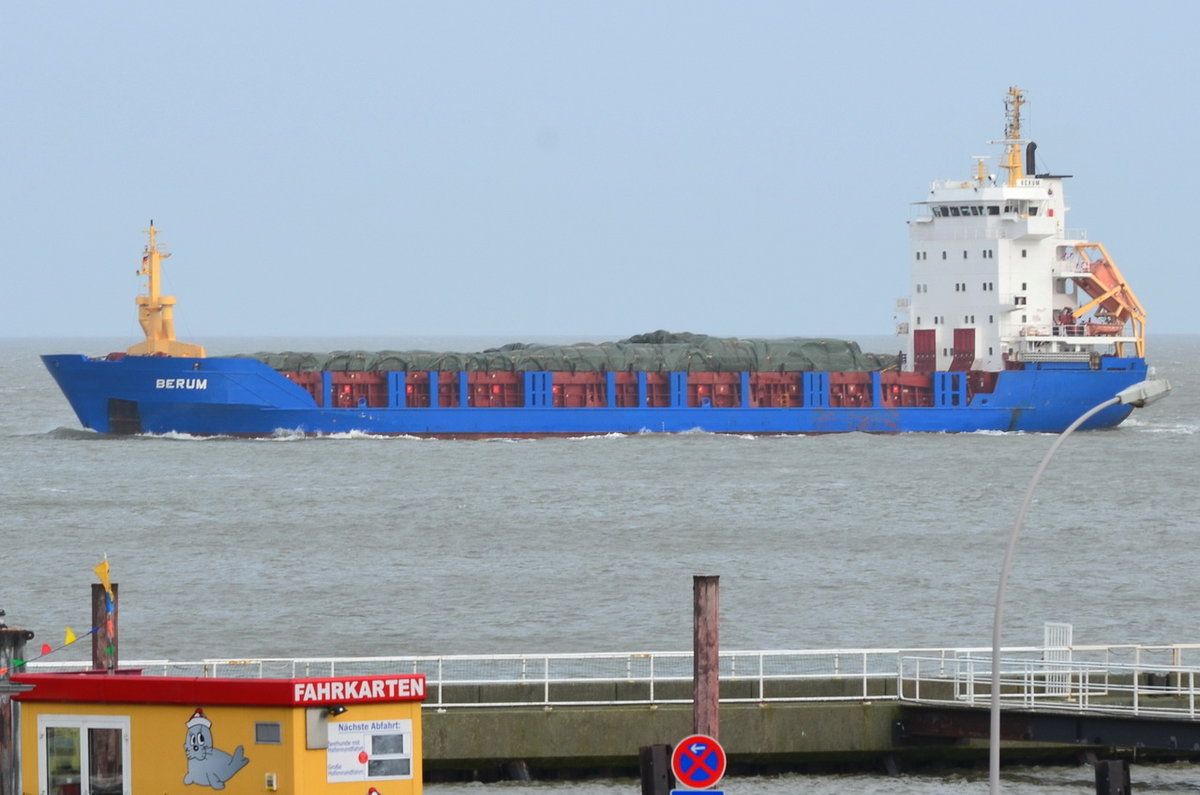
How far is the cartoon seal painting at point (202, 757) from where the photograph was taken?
1177cm

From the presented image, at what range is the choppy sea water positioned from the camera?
24984 millimetres

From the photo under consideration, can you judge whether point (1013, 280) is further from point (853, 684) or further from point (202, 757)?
point (202, 757)

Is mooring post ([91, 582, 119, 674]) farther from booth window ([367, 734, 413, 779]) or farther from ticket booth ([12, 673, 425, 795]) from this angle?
booth window ([367, 734, 413, 779])

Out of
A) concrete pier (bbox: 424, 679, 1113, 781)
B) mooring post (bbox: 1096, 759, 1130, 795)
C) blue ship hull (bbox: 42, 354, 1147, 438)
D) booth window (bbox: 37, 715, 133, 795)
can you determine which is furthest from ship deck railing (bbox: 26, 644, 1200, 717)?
blue ship hull (bbox: 42, 354, 1147, 438)

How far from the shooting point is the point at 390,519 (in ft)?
121

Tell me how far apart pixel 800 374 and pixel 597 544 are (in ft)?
67.6

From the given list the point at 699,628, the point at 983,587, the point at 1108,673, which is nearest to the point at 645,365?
the point at 983,587

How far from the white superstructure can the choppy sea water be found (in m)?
2.66

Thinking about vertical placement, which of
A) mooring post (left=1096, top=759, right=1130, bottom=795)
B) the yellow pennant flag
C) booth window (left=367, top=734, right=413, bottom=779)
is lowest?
mooring post (left=1096, top=759, right=1130, bottom=795)

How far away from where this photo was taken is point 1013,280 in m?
51.9

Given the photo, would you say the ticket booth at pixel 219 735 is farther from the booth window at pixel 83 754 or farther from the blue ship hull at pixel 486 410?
the blue ship hull at pixel 486 410

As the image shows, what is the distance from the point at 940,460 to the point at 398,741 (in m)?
38.3

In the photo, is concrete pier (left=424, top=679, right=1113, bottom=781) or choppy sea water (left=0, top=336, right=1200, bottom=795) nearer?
concrete pier (left=424, top=679, right=1113, bottom=781)

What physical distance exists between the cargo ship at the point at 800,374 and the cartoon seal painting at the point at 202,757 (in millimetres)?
→ 37472
